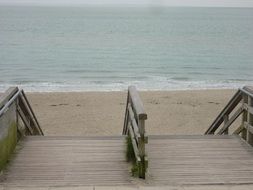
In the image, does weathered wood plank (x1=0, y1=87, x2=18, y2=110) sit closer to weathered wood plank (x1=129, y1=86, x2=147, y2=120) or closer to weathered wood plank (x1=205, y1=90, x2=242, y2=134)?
weathered wood plank (x1=129, y1=86, x2=147, y2=120)

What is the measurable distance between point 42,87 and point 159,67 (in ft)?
46.7

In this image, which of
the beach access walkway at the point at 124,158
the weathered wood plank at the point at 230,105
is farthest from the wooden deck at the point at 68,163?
the weathered wood plank at the point at 230,105

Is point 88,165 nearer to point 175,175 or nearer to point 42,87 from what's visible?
point 175,175

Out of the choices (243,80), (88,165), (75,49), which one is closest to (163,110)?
(88,165)

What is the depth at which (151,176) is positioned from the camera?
6.43 meters

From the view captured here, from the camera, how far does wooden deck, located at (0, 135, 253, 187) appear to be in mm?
6242

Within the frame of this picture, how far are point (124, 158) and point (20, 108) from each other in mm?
2417

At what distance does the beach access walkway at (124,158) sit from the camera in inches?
244

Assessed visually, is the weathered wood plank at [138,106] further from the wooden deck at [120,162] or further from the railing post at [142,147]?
the wooden deck at [120,162]

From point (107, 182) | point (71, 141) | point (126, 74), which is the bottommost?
point (107, 182)

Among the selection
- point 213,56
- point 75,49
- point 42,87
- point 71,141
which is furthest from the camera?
point 75,49

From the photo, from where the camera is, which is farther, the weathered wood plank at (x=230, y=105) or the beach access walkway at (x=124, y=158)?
the weathered wood plank at (x=230, y=105)

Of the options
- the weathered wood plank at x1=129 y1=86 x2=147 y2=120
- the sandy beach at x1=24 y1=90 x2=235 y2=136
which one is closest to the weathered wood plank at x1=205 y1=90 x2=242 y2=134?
the weathered wood plank at x1=129 y1=86 x2=147 y2=120

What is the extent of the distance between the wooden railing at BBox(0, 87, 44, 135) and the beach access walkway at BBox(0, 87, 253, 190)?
2cm
